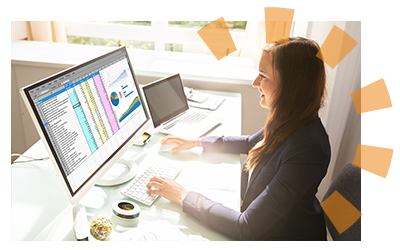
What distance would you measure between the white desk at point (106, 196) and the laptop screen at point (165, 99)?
0.65ft

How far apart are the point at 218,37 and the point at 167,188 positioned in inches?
73.5

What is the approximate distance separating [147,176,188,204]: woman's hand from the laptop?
44 cm

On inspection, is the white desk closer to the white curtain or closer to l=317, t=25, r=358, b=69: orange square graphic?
l=317, t=25, r=358, b=69: orange square graphic

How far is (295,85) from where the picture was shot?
0.98m

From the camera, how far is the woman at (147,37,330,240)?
88 centimetres

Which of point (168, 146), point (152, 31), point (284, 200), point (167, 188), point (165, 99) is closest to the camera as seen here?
point (284, 200)

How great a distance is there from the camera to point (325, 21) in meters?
1.74

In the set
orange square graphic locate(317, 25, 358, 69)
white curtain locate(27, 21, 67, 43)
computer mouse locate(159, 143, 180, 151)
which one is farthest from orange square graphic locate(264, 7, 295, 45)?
white curtain locate(27, 21, 67, 43)

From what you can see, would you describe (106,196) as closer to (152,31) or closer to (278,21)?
(278,21)

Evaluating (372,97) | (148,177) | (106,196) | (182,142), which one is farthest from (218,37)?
(106,196)

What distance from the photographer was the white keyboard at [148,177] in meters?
0.97

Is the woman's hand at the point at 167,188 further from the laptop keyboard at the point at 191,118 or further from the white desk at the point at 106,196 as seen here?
the laptop keyboard at the point at 191,118
